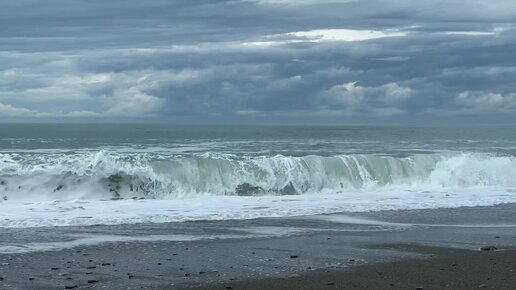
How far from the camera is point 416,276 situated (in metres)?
9.62

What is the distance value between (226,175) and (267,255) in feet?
43.9

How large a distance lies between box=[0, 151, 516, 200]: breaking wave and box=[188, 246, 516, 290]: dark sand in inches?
461

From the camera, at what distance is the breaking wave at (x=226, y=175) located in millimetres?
21266

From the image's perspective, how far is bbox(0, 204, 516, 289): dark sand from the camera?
9.28m

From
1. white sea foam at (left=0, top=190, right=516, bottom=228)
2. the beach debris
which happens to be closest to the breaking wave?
white sea foam at (left=0, top=190, right=516, bottom=228)

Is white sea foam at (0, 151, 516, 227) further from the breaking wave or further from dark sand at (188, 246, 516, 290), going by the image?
dark sand at (188, 246, 516, 290)

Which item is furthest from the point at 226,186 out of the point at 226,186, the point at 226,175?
the point at 226,175

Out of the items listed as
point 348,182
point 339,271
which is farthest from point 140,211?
point 348,182

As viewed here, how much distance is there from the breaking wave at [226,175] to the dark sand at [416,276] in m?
11.7

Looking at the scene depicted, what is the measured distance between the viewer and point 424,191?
22453 millimetres

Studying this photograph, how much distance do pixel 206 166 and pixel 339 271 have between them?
14830 mm

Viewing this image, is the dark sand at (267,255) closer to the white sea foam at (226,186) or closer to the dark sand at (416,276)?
the dark sand at (416,276)

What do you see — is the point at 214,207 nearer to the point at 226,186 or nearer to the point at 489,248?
the point at 226,186

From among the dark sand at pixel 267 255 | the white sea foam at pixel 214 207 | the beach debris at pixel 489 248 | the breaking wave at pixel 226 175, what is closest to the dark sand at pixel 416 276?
the dark sand at pixel 267 255
